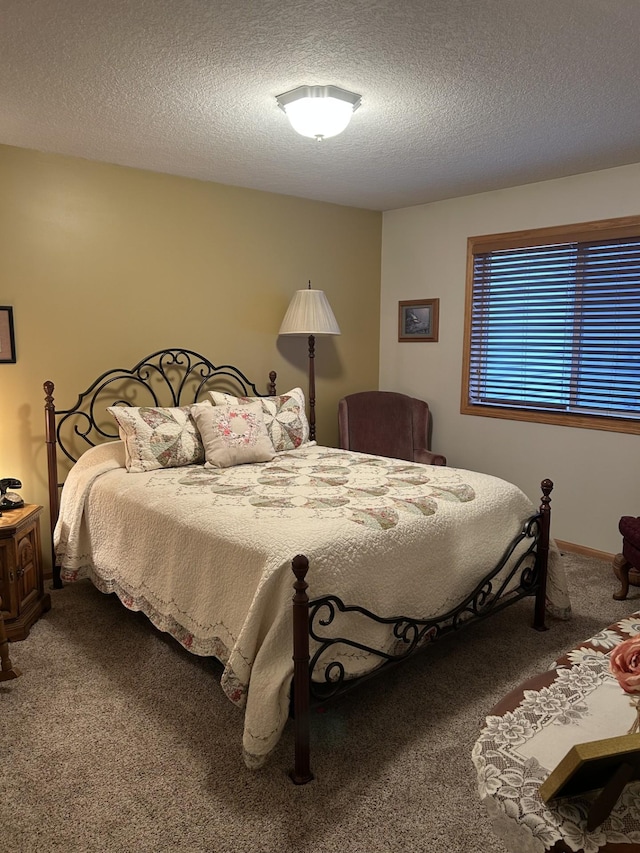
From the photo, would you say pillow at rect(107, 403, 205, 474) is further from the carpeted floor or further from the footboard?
the footboard

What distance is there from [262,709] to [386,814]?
0.49 meters

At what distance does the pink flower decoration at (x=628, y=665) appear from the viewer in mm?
1135

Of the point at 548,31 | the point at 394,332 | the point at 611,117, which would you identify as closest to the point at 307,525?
the point at 548,31

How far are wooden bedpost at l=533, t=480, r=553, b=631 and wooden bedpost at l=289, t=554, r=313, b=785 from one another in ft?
4.93

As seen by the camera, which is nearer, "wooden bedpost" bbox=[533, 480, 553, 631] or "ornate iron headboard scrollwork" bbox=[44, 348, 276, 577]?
"wooden bedpost" bbox=[533, 480, 553, 631]

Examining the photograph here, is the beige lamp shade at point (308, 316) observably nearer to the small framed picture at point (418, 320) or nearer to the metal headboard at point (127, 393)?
the metal headboard at point (127, 393)

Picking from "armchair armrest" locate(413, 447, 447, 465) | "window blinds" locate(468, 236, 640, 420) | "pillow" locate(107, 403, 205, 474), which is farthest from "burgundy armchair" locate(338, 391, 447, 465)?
"pillow" locate(107, 403, 205, 474)

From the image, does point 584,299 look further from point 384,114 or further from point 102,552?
point 102,552

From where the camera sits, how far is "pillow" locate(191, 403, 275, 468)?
11.3 ft

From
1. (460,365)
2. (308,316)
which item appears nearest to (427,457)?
(460,365)

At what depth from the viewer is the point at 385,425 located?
478 centimetres

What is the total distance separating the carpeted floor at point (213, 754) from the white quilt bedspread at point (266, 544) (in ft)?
0.72

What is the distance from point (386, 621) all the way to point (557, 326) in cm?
272

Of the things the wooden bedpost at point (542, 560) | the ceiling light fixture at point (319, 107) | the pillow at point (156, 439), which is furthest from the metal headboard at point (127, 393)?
the wooden bedpost at point (542, 560)
